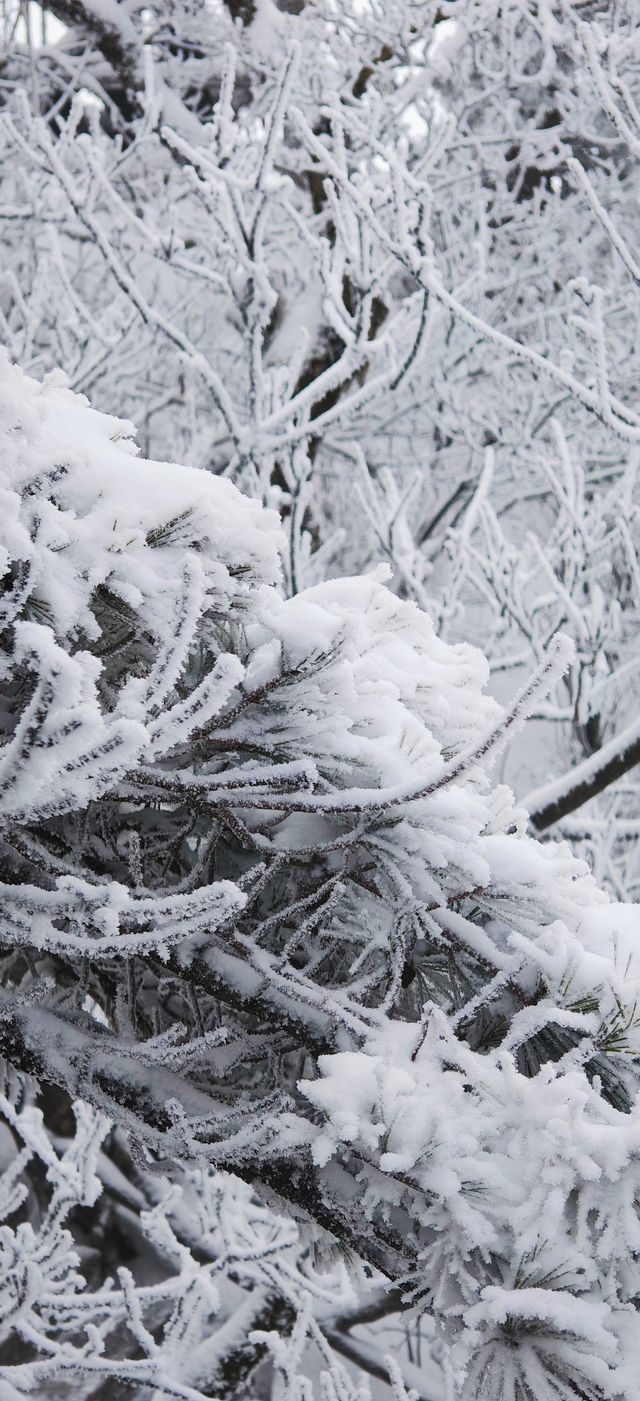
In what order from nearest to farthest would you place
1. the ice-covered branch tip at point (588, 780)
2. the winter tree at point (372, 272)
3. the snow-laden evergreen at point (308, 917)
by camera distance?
the snow-laden evergreen at point (308, 917), the ice-covered branch tip at point (588, 780), the winter tree at point (372, 272)

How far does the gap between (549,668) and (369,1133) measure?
2.08ft

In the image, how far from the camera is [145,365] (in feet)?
22.5

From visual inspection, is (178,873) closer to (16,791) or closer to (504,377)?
(16,791)

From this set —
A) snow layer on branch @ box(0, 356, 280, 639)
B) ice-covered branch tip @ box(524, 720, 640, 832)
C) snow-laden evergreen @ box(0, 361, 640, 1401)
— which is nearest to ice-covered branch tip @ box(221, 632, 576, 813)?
snow-laden evergreen @ box(0, 361, 640, 1401)

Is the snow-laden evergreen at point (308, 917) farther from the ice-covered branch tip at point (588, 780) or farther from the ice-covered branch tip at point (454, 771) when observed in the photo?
the ice-covered branch tip at point (588, 780)

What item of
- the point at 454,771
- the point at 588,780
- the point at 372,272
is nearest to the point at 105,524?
the point at 454,771

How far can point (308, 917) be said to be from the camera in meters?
1.56

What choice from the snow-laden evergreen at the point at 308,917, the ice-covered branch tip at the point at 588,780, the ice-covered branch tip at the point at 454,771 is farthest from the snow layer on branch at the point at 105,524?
the ice-covered branch tip at the point at 588,780

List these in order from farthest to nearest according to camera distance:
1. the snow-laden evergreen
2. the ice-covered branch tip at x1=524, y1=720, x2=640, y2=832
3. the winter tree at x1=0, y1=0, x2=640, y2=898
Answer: the winter tree at x1=0, y1=0, x2=640, y2=898 → the ice-covered branch tip at x1=524, y1=720, x2=640, y2=832 → the snow-laden evergreen

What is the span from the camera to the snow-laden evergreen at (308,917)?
125cm

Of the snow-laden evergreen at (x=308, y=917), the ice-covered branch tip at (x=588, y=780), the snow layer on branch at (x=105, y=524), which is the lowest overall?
the ice-covered branch tip at (x=588, y=780)

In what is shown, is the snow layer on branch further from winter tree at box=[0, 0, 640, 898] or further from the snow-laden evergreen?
winter tree at box=[0, 0, 640, 898]

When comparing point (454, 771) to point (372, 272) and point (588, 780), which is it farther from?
point (372, 272)

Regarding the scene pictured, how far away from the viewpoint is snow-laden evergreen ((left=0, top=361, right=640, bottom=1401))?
1248mm
